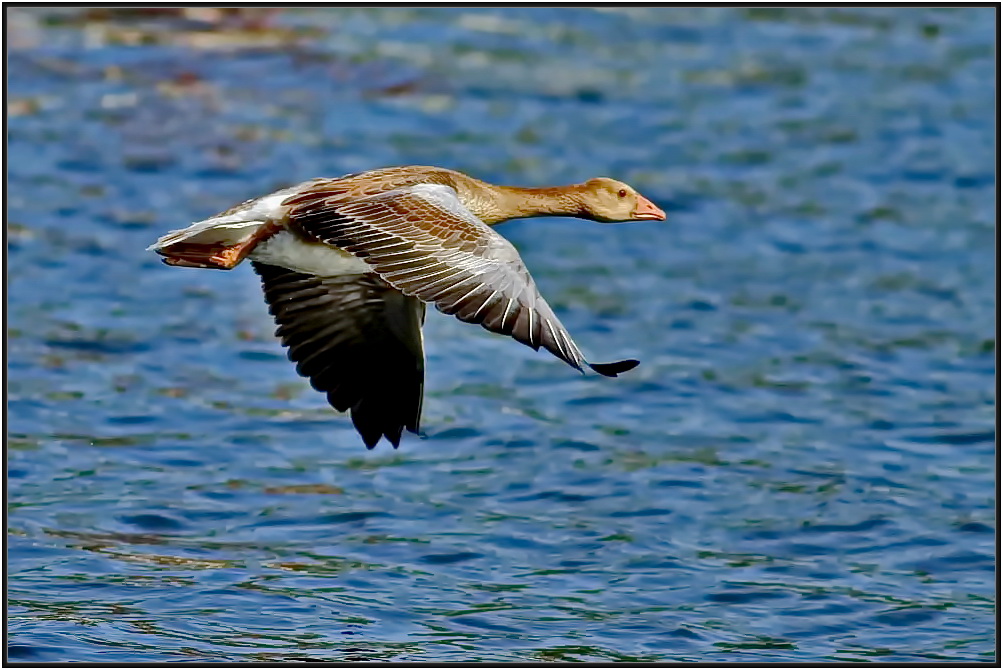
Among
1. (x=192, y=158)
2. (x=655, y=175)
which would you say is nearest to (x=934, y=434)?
(x=655, y=175)

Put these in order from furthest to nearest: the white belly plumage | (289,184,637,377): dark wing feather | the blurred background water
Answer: the blurred background water, the white belly plumage, (289,184,637,377): dark wing feather

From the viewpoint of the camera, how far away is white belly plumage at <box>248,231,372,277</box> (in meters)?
9.14

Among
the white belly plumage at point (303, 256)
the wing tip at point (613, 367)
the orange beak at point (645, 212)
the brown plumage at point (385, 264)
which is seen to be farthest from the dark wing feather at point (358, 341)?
the wing tip at point (613, 367)

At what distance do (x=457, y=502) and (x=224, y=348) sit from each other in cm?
283

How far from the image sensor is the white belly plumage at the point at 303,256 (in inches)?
360

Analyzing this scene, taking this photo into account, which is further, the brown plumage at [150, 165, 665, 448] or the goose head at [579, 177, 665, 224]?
the goose head at [579, 177, 665, 224]

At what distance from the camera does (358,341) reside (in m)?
9.93

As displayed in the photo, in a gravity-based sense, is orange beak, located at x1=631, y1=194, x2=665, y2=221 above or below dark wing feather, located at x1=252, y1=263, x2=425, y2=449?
above

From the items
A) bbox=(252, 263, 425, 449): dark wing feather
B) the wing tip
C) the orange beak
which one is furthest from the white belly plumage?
the wing tip

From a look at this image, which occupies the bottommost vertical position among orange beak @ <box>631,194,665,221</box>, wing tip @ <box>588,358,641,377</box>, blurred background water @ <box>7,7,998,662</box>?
blurred background water @ <box>7,7,998,662</box>

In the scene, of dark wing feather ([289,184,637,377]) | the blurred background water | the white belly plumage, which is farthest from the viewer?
the blurred background water

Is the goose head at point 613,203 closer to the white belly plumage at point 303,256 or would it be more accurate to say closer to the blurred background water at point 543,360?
the white belly plumage at point 303,256

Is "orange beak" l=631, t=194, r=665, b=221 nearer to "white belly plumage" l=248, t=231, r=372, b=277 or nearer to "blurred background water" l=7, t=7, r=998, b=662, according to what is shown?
"white belly plumage" l=248, t=231, r=372, b=277

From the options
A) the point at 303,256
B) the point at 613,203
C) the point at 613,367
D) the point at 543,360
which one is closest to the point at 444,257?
the point at 613,367
